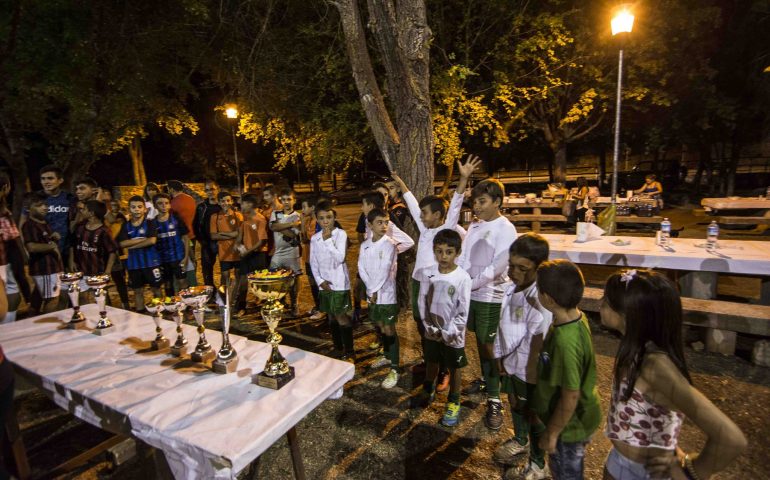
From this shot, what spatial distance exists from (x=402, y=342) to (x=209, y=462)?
339 cm

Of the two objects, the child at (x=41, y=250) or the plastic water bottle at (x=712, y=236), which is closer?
the plastic water bottle at (x=712, y=236)

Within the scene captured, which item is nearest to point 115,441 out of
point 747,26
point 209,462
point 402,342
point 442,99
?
point 209,462

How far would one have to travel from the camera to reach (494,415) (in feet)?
10.6

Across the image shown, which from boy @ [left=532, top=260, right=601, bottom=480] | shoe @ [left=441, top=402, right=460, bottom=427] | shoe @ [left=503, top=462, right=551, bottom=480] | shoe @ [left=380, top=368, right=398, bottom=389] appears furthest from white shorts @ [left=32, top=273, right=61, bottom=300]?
boy @ [left=532, top=260, right=601, bottom=480]

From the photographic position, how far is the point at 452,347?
3148 mm

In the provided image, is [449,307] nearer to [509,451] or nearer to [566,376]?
[509,451]

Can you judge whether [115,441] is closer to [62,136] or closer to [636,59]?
[62,136]

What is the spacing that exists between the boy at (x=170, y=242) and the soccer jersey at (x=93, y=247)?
1.98ft

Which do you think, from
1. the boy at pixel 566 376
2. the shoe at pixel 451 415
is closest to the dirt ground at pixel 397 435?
the shoe at pixel 451 415

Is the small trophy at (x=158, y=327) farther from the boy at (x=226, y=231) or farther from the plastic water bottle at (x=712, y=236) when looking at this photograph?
the plastic water bottle at (x=712, y=236)

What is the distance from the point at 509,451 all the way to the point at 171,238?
531 cm

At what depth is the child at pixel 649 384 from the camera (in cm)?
151

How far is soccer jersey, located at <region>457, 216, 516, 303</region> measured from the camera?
331 cm

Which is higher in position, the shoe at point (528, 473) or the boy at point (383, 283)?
the boy at point (383, 283)
